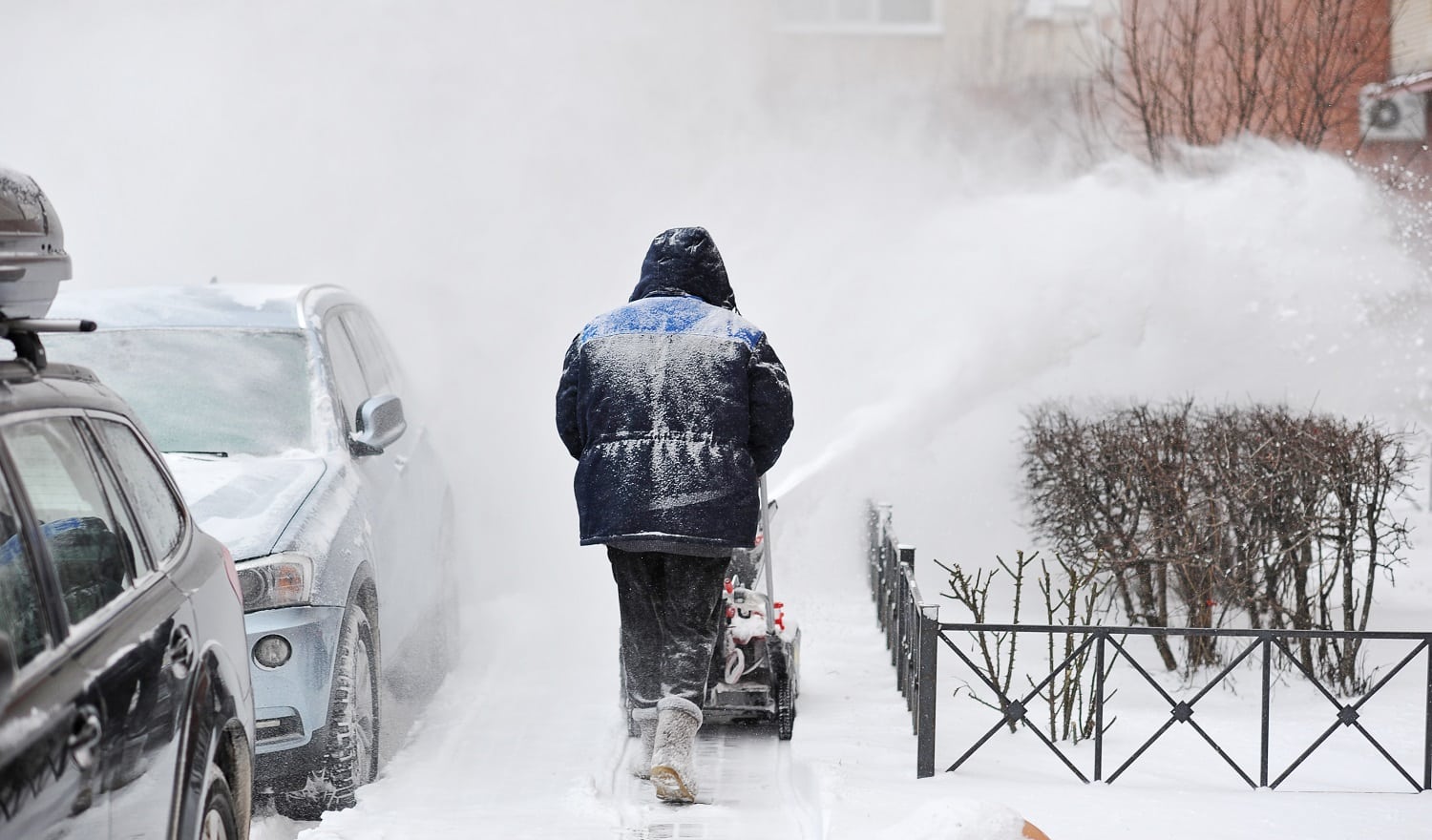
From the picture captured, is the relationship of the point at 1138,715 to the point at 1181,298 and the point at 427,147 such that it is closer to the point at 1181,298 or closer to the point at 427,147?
the point at 1181,298

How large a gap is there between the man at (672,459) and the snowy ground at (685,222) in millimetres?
3905

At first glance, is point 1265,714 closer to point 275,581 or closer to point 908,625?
point 908,625

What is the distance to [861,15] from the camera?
16.2 metres

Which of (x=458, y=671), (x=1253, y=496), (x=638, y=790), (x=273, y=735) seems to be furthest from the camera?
(x=1253, y=496)

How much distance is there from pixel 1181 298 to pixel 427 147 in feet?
22.2

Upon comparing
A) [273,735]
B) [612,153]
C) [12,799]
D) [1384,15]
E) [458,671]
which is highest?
[1384,15]

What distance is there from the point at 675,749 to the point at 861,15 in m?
13.1

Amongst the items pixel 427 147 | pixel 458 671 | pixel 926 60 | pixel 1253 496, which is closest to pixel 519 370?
pixel 427 147

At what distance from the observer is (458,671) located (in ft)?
23.0

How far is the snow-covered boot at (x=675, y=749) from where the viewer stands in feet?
14.8

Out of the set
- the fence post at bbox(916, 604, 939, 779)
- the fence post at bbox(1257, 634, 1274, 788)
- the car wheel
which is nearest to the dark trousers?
the fence post at bbox(916, 604, 939, 779)

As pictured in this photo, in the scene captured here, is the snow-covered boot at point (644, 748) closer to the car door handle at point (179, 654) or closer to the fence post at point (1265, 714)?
the car door handle at point (179, 654)

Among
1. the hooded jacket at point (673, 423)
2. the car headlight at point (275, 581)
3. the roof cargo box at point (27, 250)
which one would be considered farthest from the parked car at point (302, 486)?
the roof cargo box at point (27, 250)

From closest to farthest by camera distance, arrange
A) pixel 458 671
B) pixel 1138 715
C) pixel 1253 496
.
Answer: pixel 458 671
pixel 1138 715
pixel 1253 496
